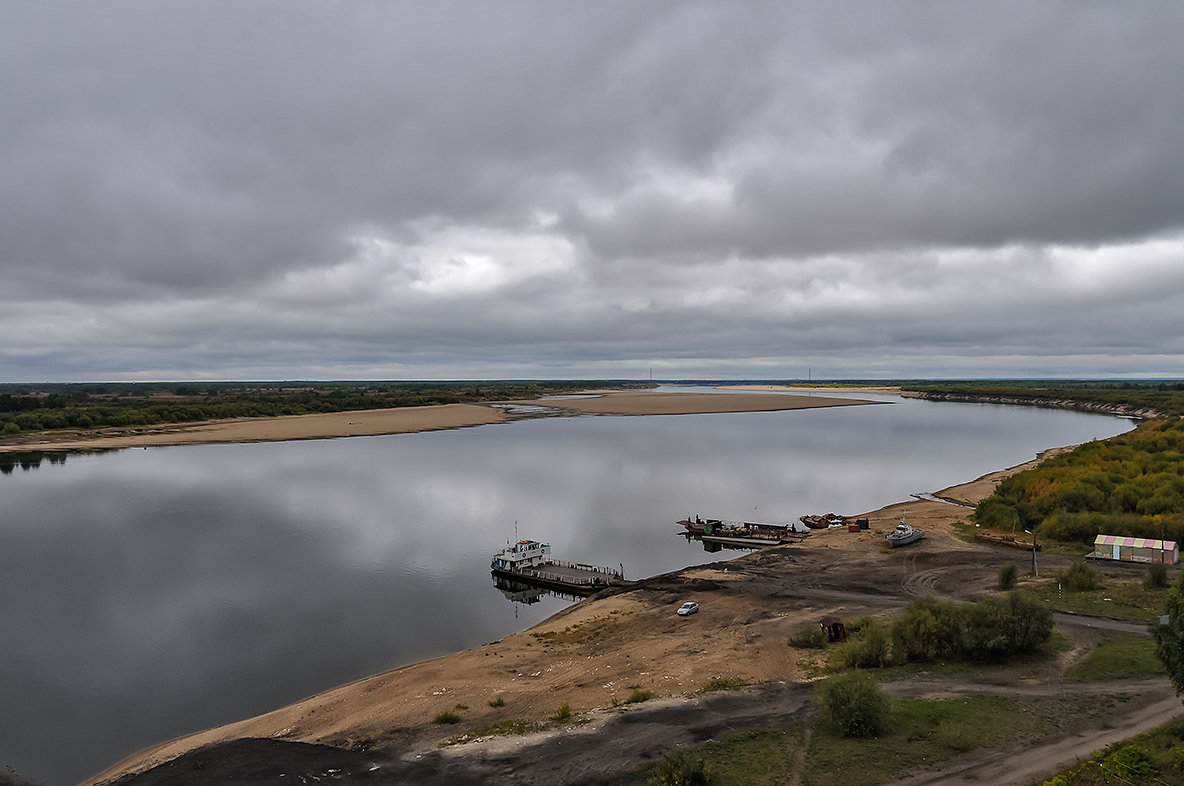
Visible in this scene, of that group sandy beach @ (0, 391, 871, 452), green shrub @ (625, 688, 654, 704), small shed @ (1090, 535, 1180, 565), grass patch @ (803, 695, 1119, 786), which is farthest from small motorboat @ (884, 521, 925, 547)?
sandy beach @ (0, 391, 871, 452)

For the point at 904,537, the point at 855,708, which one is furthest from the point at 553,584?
the point at 855,708

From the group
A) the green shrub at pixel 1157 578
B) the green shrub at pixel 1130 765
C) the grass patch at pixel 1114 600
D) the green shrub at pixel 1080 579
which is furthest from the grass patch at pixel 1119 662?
the green shrub at pixel 1157 578

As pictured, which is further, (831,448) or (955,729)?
(831,448)

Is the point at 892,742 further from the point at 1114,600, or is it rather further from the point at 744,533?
the point at 744,533

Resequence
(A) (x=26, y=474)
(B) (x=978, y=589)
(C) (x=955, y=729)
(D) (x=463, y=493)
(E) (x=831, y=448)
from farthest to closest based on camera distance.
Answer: (E) (x=831, y=448), (A) (x=26, y=474), (D) (x=463, y=493), (B) (x=978, y=589), (C) (x=955, y=729)

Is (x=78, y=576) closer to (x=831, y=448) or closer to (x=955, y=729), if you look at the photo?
(x=955, y=729)

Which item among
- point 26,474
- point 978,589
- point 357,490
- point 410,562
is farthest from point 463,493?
point 26,474

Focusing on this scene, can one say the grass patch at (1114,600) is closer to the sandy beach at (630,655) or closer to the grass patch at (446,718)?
the sandy beach at (630,655)
